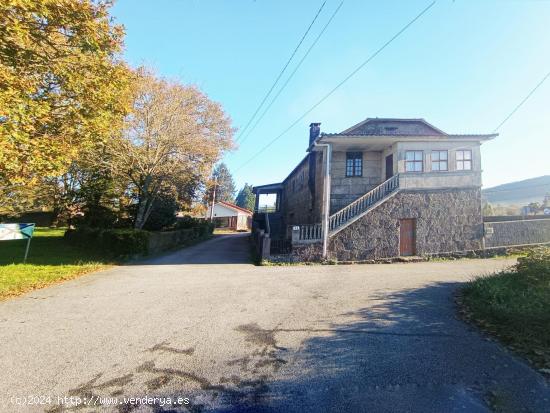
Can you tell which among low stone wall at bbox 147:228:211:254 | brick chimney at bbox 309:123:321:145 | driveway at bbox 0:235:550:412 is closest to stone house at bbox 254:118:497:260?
brick chimney at bbox 309:123:321:145

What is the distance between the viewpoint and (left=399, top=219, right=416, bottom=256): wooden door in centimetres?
1443

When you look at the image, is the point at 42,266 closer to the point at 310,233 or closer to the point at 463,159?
the point at 310,233

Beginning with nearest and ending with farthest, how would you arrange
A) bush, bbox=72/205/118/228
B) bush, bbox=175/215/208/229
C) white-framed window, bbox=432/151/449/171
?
white-framed window, bbox=432/151/449/171 < bush, bbox=72/205/118/228 < bush, bbox=175/215/208/229

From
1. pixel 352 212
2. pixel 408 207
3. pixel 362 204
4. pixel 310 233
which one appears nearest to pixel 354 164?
pixel 362 204

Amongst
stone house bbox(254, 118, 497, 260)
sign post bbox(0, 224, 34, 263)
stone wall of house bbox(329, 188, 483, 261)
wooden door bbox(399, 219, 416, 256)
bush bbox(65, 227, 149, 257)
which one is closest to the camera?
sign post bbox(0, 224, 34, 263)

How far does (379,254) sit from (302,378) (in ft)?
36.9

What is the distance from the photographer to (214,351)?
4.48 m

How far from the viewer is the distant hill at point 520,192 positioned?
44.5 m

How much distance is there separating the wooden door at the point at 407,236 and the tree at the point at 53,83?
1277 cm

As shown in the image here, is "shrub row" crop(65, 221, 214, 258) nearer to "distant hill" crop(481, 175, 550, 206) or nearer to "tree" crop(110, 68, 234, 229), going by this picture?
"tree" crop(110, 68, 234, 229)

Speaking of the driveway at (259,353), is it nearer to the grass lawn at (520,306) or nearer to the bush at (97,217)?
the grass lawn at (520,306)

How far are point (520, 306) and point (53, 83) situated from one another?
11.7 metres

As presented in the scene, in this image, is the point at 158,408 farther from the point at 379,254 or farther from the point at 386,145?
the point at 386,145

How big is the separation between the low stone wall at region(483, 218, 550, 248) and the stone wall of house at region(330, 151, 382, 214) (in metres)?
6.00
